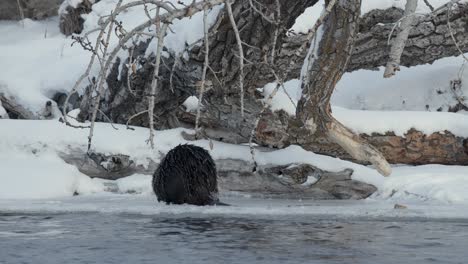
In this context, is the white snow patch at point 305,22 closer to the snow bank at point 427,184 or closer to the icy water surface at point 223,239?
the snow bank at point 427,184

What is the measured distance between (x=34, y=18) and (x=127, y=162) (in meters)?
8.17

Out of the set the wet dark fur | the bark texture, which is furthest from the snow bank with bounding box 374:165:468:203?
the wet dark fur

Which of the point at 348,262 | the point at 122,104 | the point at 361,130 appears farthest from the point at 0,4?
the point at 348,262

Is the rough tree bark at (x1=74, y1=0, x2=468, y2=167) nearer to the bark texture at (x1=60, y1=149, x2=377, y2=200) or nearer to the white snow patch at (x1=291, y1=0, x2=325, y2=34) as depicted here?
the bark texture at (x1=60, y1=149, x2=377, y2=200)

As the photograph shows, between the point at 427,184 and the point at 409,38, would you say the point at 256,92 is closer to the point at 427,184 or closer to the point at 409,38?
→ the point at 409,38

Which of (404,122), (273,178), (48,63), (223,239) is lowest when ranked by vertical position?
(223,239)

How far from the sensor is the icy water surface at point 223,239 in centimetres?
418

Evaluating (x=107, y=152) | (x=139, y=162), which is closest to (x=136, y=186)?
(x=139, y=162)

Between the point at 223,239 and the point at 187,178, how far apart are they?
202cm

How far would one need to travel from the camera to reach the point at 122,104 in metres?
8.82

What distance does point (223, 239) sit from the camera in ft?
16.0


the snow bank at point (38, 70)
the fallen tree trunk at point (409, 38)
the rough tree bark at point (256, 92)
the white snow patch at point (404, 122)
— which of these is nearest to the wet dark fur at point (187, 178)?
the rough tree bark at point (256, 92)

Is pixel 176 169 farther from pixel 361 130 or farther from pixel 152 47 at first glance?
pixel 361 130

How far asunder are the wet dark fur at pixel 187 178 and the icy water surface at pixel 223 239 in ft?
2.73
